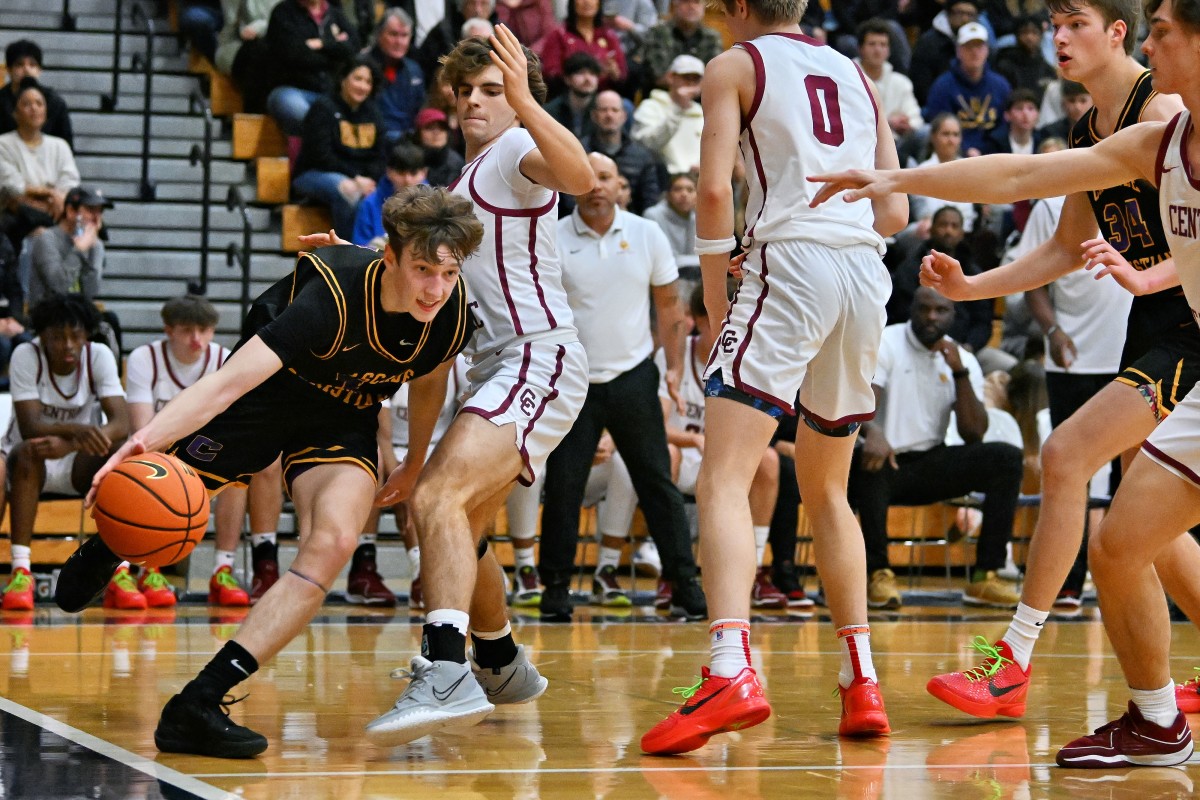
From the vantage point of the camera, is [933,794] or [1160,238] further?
[1160,238]

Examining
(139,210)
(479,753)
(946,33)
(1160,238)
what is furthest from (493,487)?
(946,33)

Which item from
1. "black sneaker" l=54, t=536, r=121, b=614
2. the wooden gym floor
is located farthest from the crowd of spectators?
"black sneaker" l=54, t=536, r=121, b=614

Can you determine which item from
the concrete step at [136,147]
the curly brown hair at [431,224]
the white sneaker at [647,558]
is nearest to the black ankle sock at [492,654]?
the curly brown hair at [431,224]

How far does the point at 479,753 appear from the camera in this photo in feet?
15.3

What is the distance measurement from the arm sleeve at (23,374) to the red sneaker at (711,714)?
5.98 metres

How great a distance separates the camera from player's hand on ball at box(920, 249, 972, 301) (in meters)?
4.89

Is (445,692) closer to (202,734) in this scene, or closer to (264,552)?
(202,734)

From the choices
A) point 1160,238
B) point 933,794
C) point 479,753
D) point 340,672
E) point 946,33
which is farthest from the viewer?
point 946,33

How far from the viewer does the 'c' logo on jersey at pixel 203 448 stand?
5.24 m

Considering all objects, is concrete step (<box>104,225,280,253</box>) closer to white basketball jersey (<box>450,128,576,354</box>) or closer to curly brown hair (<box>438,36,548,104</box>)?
curly brown hair (<box>438,36,548,104</box>)

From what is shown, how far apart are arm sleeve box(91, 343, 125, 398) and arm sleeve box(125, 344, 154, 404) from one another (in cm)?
8

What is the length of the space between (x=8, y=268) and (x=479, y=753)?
24.0 ft

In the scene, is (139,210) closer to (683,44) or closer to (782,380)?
(683,44)

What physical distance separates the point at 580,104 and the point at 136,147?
3676 mm
